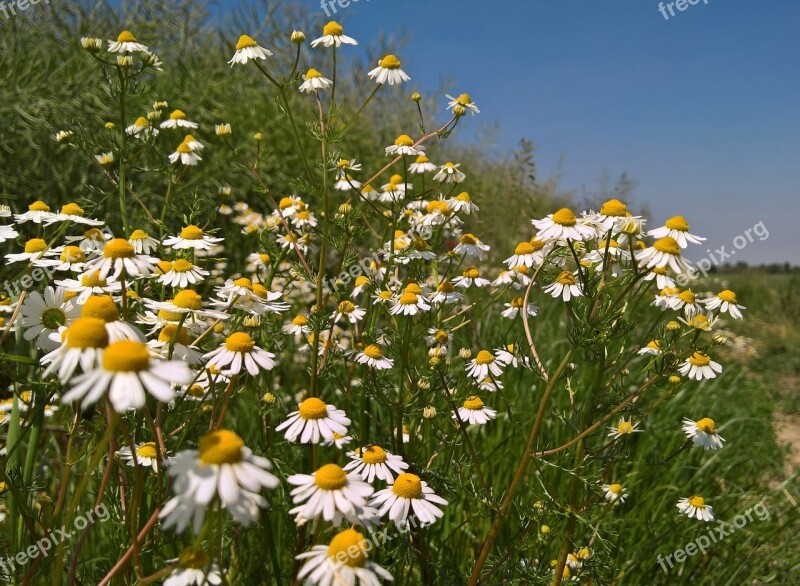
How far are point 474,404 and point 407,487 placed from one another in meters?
0.70

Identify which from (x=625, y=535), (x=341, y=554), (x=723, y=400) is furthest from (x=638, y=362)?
(x=341, y=554)

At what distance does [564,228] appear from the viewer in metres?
1.64

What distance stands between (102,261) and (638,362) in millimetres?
4278

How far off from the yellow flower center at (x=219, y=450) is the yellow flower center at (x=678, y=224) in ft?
4.34

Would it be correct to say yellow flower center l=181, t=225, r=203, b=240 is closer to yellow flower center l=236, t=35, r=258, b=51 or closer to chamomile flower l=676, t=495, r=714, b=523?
yellow flower center l=236, t=35, r=258, b=51

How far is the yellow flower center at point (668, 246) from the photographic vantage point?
1.58 metres

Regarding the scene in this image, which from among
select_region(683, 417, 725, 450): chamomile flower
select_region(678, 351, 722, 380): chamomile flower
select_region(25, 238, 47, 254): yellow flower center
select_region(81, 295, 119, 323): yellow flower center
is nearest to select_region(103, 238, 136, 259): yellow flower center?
select_region(81, 295, 119, 323): yellow flower center

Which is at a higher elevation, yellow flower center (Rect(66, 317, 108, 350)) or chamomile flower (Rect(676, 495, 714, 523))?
yellow flower center (Rect(66, 317, 108, 350))

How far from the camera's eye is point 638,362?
188 inches

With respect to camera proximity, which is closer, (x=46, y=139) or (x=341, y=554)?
(x=341, y=554)

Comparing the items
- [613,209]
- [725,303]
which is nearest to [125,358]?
[613,209]

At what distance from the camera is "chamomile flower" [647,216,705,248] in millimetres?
1640

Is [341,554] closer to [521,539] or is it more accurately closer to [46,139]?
[521,539]

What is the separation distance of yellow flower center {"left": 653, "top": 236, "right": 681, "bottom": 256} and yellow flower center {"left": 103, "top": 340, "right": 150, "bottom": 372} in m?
1.29
